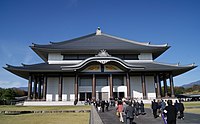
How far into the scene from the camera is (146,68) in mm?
37969

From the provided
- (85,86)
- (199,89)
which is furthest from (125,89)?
(199,89)

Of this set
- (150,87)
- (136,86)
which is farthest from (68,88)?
(150,87)

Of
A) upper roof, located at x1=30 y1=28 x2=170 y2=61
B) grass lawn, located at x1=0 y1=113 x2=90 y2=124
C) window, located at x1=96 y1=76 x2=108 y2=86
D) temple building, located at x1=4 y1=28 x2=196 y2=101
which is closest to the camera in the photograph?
grass lawn, located at x1=0 y1=113 x2=90 y2=124

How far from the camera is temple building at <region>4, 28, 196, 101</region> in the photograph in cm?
3772

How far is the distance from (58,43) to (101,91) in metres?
15.3

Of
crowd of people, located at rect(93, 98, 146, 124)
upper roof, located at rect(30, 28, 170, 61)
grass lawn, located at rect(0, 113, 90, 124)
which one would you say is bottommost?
grass lawn, located at rect(0, 113, 90, 124)

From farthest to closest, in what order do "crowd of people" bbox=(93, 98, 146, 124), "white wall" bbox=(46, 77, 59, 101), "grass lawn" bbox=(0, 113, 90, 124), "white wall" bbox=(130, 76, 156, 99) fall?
"white wall" bbox=(130, 76, 156, 99) < "white wall" bbox=(46, 77, 59, 101) < "grass lawn" bbox=(0, 113, 90, 124) < "crowd of people" bbox=(93, 98, 146, 124)

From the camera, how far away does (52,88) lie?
40.6 meters

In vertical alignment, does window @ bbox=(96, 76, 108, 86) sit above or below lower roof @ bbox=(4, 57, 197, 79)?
below

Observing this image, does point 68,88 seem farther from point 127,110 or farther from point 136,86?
point 127,110

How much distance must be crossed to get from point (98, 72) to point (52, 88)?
1024cm

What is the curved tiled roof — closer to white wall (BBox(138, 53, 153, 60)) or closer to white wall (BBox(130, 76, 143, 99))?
white wall (BBox(138, 53, 153, 60))

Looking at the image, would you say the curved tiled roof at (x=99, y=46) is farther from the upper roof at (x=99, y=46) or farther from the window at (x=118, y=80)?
the window at (x=118, y=80)

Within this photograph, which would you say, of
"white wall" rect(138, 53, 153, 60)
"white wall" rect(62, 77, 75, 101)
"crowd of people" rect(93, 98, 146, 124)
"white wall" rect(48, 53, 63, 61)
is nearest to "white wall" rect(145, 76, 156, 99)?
"white wall" rect(138, 53, 153, 60)
